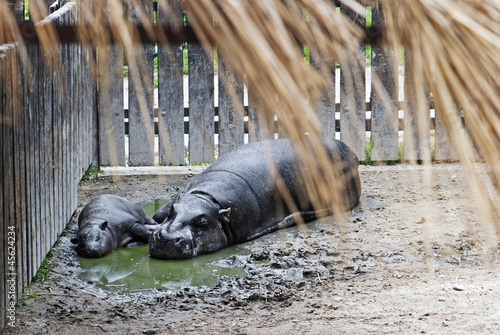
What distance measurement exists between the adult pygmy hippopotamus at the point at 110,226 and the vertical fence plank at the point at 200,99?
1.95 m

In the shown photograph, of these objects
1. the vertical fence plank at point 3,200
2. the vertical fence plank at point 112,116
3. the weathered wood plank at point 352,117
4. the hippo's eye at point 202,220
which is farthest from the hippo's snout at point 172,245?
the weathered wood plank at point 352,117

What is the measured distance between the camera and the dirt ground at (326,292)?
137 inches

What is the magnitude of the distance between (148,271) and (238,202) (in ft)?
3.76

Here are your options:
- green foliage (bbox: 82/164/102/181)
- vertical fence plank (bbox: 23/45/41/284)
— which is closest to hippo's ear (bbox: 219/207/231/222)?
vertical fence plank (bbox: 23/45/41/284)

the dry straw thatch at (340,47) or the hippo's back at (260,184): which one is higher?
the dry straw thatch at (340,47)

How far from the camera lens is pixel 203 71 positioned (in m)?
7.21

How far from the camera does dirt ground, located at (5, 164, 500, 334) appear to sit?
137 inches

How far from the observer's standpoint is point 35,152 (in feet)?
13.6

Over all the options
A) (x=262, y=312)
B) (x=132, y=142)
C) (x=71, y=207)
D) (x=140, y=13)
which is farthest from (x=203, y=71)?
(x=140, y=13)

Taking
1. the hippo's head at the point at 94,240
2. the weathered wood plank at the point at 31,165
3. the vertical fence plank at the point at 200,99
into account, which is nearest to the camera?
the weathered wood plank at the point at 31,165

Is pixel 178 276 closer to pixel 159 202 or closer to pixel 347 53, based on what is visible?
A: pixel 159 202

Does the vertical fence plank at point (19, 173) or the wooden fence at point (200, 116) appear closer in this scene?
the vertical fence plank at point (19, 173)

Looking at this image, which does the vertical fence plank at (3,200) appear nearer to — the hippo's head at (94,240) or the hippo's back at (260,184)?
the hippo's head at (94,240)

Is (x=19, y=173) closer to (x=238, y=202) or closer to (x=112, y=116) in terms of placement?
(x=238, y=202)
